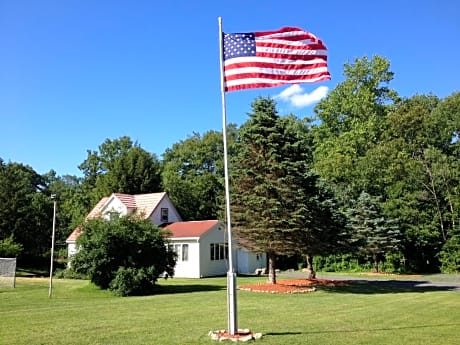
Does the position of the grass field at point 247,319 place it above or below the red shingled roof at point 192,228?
below

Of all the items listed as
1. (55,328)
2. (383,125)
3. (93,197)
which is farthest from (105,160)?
(55,328)

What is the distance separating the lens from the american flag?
1008cm

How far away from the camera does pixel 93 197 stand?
177 feet

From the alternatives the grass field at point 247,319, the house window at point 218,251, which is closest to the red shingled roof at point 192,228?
the house window at point 218,251

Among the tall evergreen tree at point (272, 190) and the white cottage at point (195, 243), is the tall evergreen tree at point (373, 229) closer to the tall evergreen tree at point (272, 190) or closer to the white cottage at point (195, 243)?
the white cottage at point (195, 243)

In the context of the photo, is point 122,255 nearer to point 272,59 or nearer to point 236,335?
point 236,335

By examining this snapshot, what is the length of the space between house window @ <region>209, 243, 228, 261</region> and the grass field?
49.3 feet

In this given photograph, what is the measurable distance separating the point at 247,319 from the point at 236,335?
10.0 ft

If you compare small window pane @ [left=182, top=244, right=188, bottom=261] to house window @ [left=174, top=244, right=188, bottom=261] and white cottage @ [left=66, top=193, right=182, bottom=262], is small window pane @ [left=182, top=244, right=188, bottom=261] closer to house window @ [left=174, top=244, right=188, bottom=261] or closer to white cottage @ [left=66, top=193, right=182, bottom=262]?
house window @ [left=174, top=244, right=188, bottom=261]

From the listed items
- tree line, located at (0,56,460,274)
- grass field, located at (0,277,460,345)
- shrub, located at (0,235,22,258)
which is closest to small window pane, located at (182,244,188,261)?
tree line, located at (0,56,460,274)

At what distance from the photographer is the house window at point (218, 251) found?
34.6 m

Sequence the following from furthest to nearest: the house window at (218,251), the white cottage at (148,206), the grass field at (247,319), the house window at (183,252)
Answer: the white cottage at (148,206) → the house window at (218,251) → the house window at (183,252) → the grass field at (247,319)

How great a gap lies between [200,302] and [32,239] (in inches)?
1303

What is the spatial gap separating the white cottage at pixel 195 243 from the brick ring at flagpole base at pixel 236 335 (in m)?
21.3
